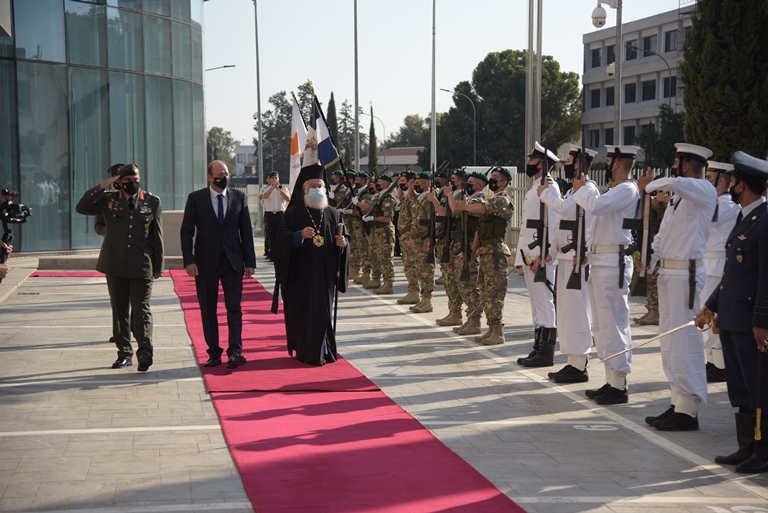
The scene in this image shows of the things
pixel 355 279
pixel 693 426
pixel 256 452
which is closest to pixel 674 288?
pixel 693 426

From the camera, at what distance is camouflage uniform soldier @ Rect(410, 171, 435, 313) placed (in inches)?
601

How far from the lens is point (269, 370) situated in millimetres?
10180

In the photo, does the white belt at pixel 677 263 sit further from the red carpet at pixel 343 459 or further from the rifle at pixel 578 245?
the red carpet at pixel 343 459

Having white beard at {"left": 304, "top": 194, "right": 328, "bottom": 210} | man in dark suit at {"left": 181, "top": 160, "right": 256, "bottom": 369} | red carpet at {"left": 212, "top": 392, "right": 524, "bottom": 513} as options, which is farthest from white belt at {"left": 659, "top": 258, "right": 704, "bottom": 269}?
man in dark suit at {"left": 181, "top": 160, "right": 256, "bottom": 369}

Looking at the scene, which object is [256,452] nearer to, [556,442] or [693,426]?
[556,442]

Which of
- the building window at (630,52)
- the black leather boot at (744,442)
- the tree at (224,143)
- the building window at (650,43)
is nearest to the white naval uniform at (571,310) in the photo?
the black leather boot at (744,442)

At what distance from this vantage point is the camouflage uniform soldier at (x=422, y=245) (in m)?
15.3

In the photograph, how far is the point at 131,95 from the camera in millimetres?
28375

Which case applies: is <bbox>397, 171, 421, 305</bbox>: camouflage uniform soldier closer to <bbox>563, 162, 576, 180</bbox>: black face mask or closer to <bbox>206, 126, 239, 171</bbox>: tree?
<bbox>563, 162, 576, 180</bbox>: black face mask

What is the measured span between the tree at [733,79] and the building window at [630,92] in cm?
5277

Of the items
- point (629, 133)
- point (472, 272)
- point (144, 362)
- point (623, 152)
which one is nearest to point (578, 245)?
point (623, 152)

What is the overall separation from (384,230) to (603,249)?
30.6 feet

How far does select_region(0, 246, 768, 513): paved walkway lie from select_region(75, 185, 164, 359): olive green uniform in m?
0.48

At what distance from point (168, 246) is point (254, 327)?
1360 centimetres
